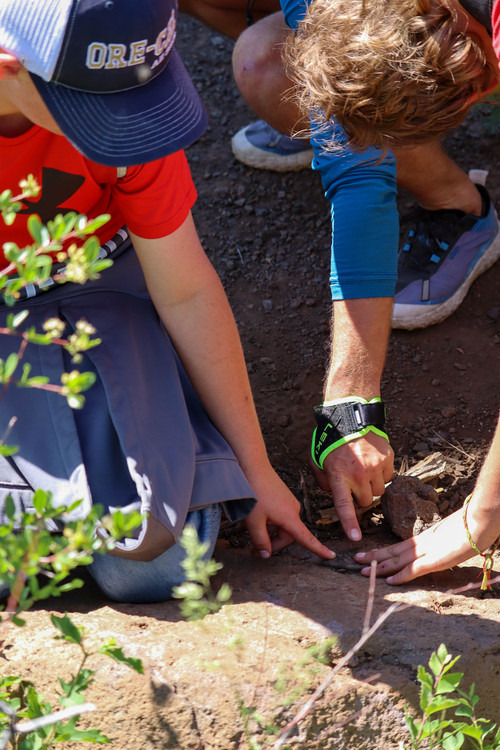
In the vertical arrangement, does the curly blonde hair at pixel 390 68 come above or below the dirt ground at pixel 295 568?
above

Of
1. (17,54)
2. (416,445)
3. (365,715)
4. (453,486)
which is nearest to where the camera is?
(17,54)

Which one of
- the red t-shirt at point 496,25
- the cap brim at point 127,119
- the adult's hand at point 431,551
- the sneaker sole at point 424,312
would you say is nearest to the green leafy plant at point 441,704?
the adult's hand at point 431,551

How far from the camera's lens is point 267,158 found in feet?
10.8

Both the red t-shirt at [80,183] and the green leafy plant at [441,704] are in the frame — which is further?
the red t-shirt at [80,183]

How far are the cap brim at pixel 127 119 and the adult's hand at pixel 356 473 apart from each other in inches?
37.3

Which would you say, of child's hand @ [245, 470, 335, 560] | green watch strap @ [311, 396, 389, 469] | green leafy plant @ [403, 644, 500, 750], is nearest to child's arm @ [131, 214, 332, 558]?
child's hand @ [245, 470, 335, 560]

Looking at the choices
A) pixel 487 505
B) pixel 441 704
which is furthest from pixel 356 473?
pixel 441 704

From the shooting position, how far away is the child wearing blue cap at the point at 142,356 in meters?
1.42

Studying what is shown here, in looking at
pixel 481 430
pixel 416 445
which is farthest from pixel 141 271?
pixel 481 430

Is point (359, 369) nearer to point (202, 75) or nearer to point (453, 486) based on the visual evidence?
A: point (453, 486)

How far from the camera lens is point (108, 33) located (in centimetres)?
129

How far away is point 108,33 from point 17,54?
0.50 ft

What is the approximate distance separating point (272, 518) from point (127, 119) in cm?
99

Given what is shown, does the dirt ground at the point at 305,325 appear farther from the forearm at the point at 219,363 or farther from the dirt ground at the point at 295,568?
Answer: the forearm at the point at 219,363
